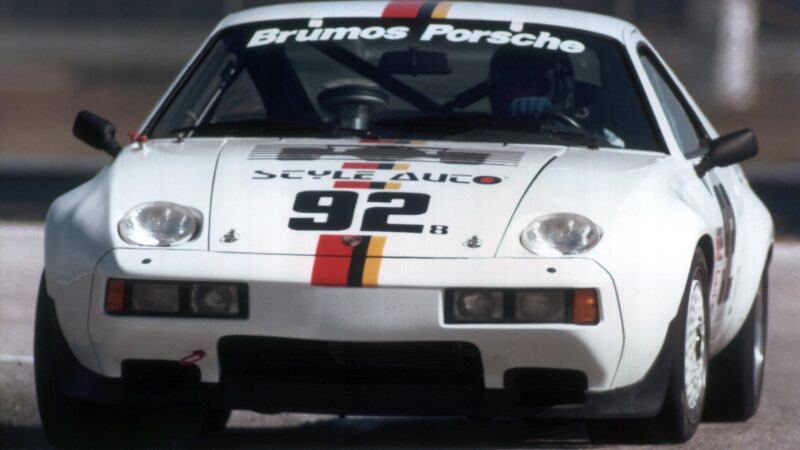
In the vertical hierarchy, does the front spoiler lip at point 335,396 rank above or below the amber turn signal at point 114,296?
below

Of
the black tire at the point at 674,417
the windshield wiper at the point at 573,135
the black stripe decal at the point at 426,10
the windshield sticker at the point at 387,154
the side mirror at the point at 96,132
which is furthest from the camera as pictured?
the black stripe decal at the point at 426,10

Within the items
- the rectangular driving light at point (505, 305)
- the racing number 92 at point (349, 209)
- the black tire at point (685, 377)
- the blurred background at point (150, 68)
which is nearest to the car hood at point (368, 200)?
the racing number 92 at point (349, 209)

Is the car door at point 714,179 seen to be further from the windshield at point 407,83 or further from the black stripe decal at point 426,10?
the black stripe decal at point 426,10

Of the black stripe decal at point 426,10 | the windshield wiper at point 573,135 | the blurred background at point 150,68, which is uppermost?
the black stripe decal at point 426,10

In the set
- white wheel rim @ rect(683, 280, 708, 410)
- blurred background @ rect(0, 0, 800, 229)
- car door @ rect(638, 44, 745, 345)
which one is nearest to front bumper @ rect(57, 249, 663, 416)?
white wheel rim @ rect(683, 280, 708, 410)

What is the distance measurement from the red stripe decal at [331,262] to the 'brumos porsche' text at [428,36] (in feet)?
4.91

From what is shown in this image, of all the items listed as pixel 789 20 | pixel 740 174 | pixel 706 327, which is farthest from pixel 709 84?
pixel 706 327

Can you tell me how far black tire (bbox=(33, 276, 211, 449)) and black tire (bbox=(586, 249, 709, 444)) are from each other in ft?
3.58

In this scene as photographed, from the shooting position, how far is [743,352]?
6355 mm

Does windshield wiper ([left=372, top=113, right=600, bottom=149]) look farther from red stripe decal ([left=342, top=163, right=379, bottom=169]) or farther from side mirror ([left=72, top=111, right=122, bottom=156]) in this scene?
side mirror ([left=72, top=111, right=122, bottom=156])

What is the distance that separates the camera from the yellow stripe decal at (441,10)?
245 inches

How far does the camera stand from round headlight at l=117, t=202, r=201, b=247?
4.85 meters

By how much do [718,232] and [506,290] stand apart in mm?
1148

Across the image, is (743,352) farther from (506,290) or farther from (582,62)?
(506,290)
